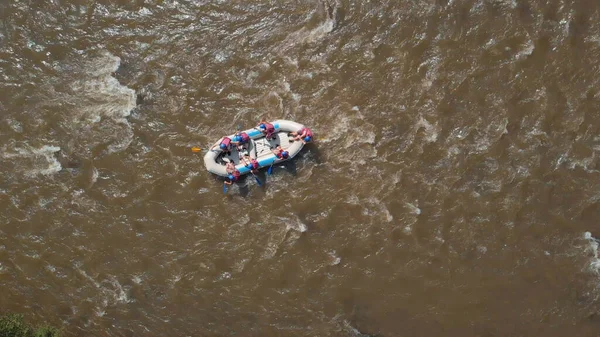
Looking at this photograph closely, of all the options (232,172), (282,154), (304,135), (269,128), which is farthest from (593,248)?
(232,172)

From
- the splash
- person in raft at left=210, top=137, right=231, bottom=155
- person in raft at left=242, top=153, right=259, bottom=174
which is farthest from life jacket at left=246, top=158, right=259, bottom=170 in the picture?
the splash

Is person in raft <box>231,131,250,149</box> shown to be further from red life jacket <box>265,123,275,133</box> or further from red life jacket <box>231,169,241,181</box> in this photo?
red life jacket <box>231,169,241,181</box>

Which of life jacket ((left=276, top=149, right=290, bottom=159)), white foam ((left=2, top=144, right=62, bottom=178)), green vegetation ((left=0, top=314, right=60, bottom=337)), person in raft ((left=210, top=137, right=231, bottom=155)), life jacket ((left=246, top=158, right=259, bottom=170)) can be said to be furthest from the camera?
white foam ((left=2, top=144, right=62, bottom=178))

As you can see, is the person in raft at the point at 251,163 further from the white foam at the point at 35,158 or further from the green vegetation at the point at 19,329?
the green vegetation at the point at 19,329

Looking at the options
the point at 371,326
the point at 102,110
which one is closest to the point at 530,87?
the point at 371,326

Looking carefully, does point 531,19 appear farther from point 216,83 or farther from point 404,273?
point 216,83

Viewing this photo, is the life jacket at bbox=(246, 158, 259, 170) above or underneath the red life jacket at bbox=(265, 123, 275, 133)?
underneath

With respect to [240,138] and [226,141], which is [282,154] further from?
[226,141]
